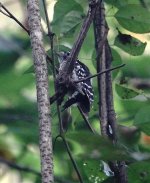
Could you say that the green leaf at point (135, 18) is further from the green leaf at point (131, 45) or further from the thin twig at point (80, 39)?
the thin twig at point (80, 39)

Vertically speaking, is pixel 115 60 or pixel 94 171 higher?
pixel 115 60

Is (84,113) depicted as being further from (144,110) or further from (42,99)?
(42,99)

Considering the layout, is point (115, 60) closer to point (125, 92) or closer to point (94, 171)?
point (125, 92)

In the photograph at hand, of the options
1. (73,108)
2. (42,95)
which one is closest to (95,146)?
(42,95)

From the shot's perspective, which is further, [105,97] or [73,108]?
[73,108]

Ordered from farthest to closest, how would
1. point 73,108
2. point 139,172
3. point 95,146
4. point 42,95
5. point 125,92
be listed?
point 73,108, point 125,92, point 139,172, point 42,95, point 95,146

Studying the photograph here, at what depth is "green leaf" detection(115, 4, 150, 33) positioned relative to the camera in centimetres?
123

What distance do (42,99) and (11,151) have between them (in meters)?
0.47

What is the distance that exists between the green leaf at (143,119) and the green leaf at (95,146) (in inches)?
20.9

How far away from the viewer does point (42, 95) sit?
895 mm

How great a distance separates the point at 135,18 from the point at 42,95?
421mm

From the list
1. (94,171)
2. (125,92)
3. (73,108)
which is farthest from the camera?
(73,108)

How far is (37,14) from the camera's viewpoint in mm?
994

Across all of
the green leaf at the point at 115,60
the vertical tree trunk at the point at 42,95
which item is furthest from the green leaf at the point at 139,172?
the green leaf at the point at 115,60
